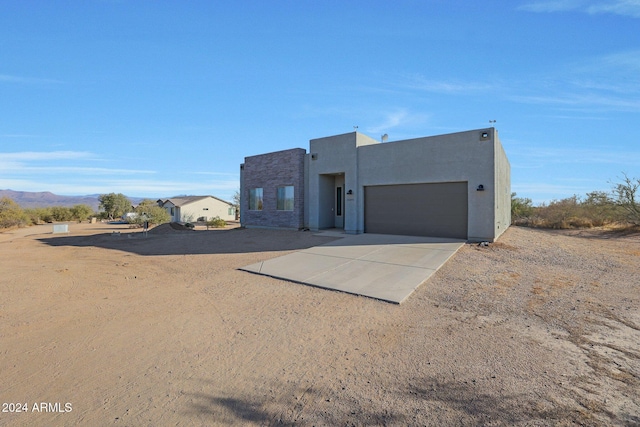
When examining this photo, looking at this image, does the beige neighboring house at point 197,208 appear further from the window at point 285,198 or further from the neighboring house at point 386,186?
the window at point 285,198

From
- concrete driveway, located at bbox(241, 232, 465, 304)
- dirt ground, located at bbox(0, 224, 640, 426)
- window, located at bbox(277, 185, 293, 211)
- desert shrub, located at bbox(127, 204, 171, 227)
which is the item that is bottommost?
dirt ground, located at bbox(0, 224, 640, 426)

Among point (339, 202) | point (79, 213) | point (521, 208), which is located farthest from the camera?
point (79, 213)

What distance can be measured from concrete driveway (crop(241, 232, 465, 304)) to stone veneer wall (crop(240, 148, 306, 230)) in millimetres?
5706

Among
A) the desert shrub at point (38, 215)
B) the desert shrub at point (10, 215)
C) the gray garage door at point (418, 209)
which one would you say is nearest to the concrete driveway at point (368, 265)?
the gray garage door at point (418, 209)

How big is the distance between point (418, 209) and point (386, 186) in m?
1.79

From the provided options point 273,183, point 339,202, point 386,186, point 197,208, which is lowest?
point 339,202

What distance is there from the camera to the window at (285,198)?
17.0 m

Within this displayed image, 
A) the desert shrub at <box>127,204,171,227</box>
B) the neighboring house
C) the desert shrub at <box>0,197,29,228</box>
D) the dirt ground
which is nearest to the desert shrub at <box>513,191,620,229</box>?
the neighboring house

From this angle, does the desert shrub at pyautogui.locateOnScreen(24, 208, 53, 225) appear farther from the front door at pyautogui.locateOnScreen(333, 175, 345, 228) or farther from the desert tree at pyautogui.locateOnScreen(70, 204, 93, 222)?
the front door at pyautogui.locateOnScreen(333, 175, 345, 228)

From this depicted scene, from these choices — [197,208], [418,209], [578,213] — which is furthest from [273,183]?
[197,208]

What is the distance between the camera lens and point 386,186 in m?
13.8

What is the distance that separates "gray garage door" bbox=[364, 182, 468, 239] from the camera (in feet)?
39.2

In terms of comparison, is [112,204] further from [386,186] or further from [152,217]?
[386,186]

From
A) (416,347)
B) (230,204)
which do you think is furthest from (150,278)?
(230,204)
